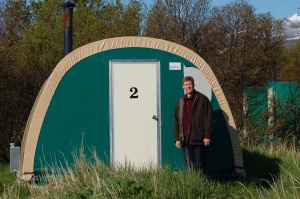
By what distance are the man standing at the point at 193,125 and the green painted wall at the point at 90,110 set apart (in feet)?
2.96

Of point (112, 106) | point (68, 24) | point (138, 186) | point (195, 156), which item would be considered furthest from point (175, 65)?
point (138, 186)

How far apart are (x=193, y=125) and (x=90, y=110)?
1.85 meters

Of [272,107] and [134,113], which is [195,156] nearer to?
[134,113]

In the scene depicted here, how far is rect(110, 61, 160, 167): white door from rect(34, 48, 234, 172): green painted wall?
11 centimetres

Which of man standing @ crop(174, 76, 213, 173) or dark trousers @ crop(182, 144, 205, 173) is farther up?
man standing @ crop(174, 76, 213, 173)

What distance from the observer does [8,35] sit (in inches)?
707

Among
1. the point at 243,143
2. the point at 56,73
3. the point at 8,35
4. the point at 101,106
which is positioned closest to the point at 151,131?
the point at 101,106

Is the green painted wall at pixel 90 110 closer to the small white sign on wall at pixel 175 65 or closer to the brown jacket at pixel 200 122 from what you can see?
the small white sign on wall at pixel 175 65

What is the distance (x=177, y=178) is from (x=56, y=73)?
3.09 m

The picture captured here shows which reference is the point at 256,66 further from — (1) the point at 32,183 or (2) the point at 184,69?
(1) the point at 32,183

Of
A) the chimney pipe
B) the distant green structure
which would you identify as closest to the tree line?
the distant green structure

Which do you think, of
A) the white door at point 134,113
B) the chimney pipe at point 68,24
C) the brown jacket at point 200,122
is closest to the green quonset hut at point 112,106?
the white door at point 134,113

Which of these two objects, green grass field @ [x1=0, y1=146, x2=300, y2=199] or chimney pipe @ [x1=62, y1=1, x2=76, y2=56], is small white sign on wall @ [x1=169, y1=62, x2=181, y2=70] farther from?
chimney pipe @ [x1=62, y1=1, x2=76, y2=56]

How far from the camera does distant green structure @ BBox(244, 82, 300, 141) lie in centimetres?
1522
